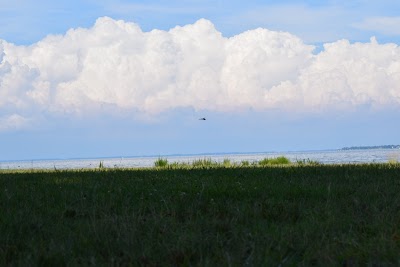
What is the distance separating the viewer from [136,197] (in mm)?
→ 8367

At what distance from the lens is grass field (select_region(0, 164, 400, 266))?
4621 mm

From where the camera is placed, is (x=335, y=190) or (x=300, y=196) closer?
(x=300, y=196)

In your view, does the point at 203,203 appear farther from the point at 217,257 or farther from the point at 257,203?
the point at 217,257

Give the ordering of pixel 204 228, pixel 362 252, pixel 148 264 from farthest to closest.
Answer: pixel 204 228 < pixel 362 252 < pixel 148 264

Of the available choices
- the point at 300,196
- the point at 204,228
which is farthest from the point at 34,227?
the point at 300,196

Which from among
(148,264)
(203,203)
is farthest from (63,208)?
(148,264)

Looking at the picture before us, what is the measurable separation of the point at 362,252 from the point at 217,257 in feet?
4.14

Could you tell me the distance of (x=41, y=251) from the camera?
15.8 feet

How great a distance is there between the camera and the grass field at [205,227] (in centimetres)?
462

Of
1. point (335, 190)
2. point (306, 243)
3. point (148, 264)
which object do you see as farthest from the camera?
point (335, 190)

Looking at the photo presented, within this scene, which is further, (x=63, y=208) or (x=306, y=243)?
(x=63, y=208)

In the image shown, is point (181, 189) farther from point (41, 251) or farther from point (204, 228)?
point (41, 251)

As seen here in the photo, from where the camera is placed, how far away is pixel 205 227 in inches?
231

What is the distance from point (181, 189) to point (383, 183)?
12.5 feet
